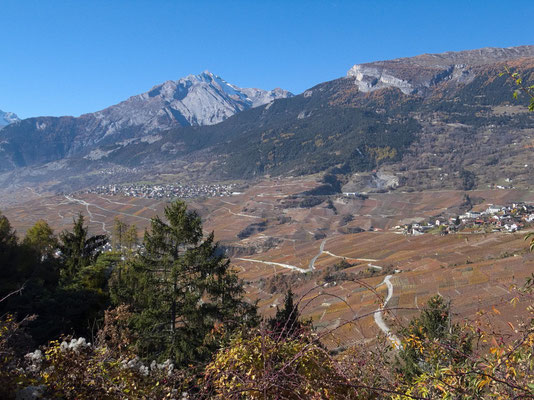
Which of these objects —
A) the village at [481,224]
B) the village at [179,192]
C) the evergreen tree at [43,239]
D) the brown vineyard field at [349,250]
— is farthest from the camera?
the village at [179,192]

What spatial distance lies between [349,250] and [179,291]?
159 feet

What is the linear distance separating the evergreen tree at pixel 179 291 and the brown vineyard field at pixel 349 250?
4665 millimetres

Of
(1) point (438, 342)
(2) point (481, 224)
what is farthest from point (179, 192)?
(1) point (438, 342)

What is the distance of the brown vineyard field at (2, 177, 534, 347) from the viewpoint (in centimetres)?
2422

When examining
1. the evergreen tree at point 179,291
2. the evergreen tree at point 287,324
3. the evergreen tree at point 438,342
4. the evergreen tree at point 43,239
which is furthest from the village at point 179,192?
the evergreen tree at point 438,342

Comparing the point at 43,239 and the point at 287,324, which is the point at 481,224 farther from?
the point at 43,239

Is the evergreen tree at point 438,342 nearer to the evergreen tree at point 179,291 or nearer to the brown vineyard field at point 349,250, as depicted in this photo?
the brown vineyard field at point 349,250

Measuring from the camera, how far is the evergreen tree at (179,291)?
40.2 feet

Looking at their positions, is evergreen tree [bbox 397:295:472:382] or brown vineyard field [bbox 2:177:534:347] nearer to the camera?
evergreen tree [bbox 397:295:472:382]

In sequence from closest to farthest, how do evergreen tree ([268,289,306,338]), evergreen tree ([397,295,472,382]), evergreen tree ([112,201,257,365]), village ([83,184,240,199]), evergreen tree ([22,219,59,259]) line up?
evergreen tree ([268,289,306,338])
evergreen tree ([397,295,472,382])
evergreen tree ([112,201,257,365])
evergreen tree ([22,219,59,259])
village ([83,184,240,199])

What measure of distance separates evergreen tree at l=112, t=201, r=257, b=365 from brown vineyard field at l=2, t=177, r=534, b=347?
4.66 m

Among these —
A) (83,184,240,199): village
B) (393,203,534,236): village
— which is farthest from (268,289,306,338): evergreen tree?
(83,184,240,199): village

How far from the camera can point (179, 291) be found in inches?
497

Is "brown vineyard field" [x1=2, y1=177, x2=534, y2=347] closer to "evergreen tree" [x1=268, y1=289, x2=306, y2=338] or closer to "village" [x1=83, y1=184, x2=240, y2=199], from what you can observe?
"evergreen tree" [x1=268, y1=289, x2=306, y2=338]
